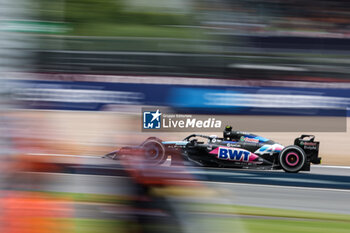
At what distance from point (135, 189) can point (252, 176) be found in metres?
5.79

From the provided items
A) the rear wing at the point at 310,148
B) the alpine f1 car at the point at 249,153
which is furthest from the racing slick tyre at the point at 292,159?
the rear wing at the point at 310,148

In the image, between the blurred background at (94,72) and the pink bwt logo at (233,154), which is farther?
the pink bwt logo at (233,154)

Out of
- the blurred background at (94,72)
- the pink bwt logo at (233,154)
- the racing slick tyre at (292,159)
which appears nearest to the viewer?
the blurred background at (94,72)

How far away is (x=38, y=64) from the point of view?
1518 millimetres

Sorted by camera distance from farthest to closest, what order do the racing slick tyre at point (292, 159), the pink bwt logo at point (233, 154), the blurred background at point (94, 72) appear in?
the pink bwt logo at point (233, 154) → the racing slick tyre at point (292, 159) → the blurred background at point (94, 72)

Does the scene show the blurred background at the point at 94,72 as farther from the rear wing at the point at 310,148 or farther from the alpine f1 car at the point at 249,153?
the rear wing at the point at 310,148

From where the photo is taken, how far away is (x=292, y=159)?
25.6 ft

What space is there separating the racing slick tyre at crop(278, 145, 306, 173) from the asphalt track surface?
15 centimetres

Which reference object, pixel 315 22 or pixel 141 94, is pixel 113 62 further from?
pixel 315 22

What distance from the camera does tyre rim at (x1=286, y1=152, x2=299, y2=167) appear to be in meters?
7.80

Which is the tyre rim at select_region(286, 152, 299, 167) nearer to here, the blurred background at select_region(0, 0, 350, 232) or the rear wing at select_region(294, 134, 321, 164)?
the rear wing at select_region(294, 134, 321, 164)

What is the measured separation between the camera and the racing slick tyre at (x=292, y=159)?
7.77m

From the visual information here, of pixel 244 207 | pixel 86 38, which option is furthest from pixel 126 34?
pixel 244 207

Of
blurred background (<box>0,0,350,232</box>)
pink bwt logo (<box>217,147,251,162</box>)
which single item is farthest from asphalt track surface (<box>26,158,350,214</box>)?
pink bwt logo (<box>217,147,251,162</box>)
